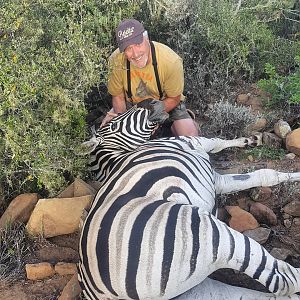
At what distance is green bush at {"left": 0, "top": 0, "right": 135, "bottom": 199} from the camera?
3.40 m

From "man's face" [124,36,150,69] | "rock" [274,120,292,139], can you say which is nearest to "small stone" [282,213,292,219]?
"rock" [274,120,292,139]

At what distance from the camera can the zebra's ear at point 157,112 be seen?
4371 millimetres

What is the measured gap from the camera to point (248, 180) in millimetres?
3883

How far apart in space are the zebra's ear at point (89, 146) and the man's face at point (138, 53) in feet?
2.48

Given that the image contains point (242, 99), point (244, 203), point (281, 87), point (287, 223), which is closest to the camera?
point (287, 223)

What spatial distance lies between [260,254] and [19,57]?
2.11 metres

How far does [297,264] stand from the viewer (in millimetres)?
3326

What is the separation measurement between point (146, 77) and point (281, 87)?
146 centimetres

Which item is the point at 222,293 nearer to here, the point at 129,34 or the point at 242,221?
the point at 242,221

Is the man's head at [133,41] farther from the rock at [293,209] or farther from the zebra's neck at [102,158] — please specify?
the rock at [293,209]

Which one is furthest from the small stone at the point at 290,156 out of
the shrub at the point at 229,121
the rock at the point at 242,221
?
the rock at the point at 242,221

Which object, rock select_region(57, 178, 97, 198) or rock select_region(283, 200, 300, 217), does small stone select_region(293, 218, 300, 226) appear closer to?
rock select_region(283, 200, 300, 217)

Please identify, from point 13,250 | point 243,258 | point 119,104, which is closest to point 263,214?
point 243,258

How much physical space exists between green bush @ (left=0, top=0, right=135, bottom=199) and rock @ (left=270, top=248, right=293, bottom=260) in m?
1.62
